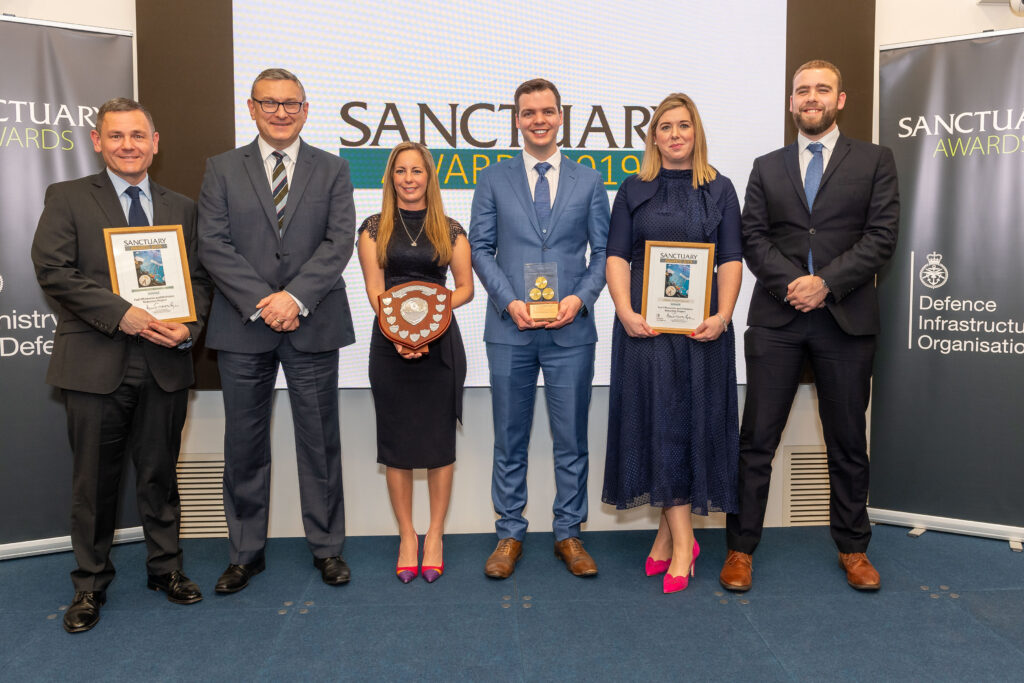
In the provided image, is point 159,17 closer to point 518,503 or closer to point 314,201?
point 314,201

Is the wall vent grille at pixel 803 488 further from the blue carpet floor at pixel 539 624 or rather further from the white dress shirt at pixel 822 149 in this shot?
the white dress shirt at pixel 822 149

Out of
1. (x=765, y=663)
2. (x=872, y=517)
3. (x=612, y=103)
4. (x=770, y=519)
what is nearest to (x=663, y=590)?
(x=765, y=663)

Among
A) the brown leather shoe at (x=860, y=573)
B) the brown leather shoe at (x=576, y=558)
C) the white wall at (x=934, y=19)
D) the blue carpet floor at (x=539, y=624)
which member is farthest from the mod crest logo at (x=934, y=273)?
the brown leather shoe at (x=576, y=558)

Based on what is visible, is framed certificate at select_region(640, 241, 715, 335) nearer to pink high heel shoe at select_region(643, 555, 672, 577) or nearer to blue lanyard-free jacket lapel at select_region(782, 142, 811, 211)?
blue lanyard-free jacket lapel at select_region(782, 142, 811, 211)

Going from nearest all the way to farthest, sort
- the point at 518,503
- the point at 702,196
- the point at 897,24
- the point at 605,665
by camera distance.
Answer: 1. the point at 605,665
2. the point at 702,196
3. the point at 518,503
4. the point at 897,24

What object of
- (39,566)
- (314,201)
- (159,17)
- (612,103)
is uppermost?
(159,17)

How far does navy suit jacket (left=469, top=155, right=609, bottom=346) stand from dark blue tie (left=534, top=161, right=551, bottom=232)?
2cm

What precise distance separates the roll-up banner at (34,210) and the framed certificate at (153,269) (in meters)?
0.99

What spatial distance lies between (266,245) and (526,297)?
1.03m

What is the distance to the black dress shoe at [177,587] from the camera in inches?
109

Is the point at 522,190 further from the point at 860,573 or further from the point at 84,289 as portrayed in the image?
the point at 860,573

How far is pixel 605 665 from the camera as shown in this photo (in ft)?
7.57

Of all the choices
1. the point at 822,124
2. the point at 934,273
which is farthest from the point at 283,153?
the point at 934,273

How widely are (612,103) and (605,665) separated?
2.51 m
